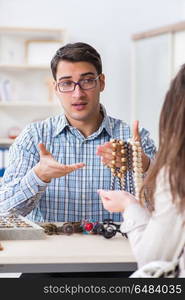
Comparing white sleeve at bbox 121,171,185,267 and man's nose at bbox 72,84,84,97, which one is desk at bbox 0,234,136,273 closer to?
white sleeve at bbox 121,171,185,267

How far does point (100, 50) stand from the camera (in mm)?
6461

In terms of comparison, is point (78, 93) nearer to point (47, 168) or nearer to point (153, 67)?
point (47, 168)

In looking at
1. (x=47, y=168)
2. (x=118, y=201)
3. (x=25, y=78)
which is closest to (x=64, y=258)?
(x=118, y=201)

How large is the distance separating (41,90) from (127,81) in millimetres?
949

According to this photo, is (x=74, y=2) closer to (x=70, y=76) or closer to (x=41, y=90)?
(x=41, y=90)

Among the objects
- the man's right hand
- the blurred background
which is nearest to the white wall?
the blurred background

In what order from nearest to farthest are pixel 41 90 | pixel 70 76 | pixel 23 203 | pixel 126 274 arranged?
pixel 126 274 < pixel 23 203 < pixel 70 76 < pixel 41 90

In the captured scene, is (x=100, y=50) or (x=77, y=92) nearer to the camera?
(x=77, y=92)

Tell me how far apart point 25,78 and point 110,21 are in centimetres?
110

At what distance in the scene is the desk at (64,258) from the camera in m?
1.76

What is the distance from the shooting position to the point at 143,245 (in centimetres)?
154

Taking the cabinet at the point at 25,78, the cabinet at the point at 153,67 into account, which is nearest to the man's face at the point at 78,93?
the cabinet at the point at 153,67

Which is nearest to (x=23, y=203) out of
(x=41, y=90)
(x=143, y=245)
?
(x=143, y=245)

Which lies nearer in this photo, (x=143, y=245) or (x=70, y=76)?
(x=143, y=245)
